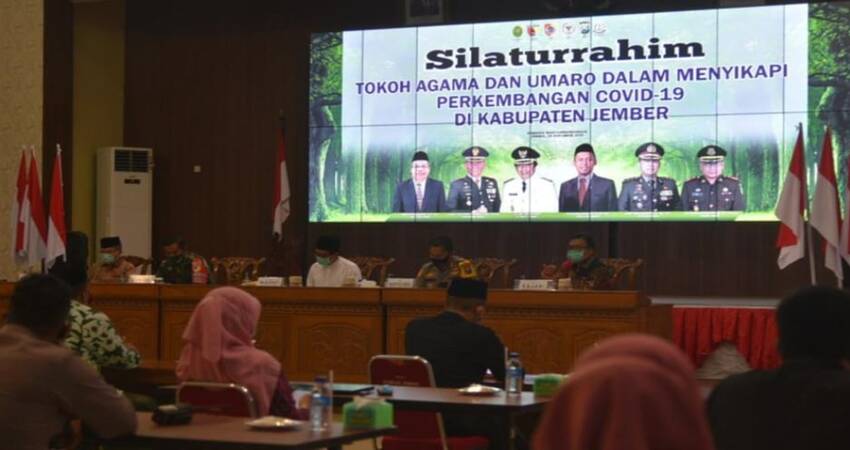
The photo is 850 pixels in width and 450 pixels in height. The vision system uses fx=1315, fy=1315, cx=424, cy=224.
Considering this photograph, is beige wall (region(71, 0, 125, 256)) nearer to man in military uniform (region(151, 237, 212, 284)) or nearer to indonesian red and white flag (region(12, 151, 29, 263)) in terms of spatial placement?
indonesian red and white flag (region(12, 151, 29, 263))

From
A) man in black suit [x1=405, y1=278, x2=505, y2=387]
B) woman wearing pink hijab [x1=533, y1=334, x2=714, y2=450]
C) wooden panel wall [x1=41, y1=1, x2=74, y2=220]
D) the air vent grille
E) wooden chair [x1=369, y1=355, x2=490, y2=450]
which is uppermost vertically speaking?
wooden panel wall [x1=41, y1=1, x2=74, y2=220]

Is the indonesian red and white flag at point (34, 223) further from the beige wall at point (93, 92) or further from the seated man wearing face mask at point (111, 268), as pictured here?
the beige wall at point (93, 92)

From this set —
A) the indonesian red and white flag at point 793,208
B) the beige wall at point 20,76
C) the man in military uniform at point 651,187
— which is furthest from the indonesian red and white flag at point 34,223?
the indonesian red and white flag at point 793,208

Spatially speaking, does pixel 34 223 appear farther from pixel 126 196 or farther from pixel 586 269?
pixel 586 269

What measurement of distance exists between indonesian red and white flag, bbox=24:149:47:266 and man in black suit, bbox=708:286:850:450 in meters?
9.26

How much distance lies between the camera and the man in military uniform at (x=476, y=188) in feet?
44.6

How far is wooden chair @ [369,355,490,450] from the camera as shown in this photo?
5.44m

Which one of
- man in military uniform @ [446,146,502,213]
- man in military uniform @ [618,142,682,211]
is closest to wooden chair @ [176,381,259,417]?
man in military uniform @ [618,142,682,211]

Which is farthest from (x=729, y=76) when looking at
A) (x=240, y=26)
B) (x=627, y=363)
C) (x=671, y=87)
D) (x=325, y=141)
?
(x=627, y=363)

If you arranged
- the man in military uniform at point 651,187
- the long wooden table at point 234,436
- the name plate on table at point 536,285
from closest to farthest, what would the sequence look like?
the long wooden table at point 234,436, the name plate on table at point 536,285, the man in military uniform at point 651,187

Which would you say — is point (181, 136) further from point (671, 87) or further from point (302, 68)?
point (671, 87)

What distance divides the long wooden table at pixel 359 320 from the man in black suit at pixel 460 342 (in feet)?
8.57

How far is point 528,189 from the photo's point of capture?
13.5 m

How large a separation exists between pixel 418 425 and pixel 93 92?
11.1 metres
